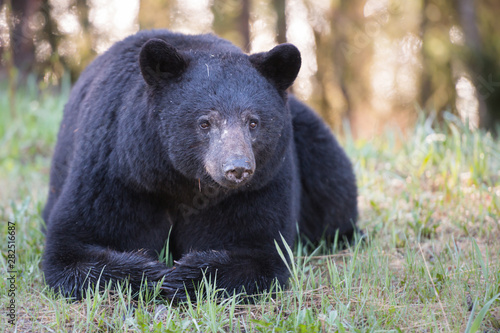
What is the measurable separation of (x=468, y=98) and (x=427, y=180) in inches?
257

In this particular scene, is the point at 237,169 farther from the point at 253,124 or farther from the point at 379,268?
the point at 379,268

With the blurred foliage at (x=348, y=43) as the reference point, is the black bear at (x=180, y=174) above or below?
below

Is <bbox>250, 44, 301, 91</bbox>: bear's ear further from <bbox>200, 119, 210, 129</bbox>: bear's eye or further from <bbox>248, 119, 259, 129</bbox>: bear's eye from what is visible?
<bbox>200, 119, 210, 129</bbox>: bear's eye

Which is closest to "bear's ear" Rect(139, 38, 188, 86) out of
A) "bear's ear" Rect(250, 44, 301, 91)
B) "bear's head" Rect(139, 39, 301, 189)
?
"bear's head" Rect(139, 39, 301, 189)

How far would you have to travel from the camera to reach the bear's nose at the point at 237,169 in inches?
107

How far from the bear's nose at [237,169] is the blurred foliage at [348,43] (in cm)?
578

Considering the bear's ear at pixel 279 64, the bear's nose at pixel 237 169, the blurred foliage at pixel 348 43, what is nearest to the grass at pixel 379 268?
the bear's nose at pixel 237 169

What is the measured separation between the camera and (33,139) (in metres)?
7.16

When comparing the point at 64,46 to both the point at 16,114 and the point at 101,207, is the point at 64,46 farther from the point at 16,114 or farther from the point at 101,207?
the point at 101,207

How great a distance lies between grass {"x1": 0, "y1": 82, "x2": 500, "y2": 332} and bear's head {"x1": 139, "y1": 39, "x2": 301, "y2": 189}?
70 centimetres

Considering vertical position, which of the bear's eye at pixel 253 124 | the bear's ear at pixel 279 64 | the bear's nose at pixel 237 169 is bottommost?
the bear's nose at pixel 237 169

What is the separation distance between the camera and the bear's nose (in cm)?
271

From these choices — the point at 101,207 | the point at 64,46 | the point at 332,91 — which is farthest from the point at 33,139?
the point at 332,91

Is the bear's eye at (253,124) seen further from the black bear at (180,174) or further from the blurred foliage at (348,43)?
the blurred foliage at (348,43)
